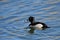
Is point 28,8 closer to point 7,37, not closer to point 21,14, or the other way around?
point 21,14

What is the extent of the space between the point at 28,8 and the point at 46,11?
1.41 m

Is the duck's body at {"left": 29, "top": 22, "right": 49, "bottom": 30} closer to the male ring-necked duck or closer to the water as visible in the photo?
the male ring-necked duck

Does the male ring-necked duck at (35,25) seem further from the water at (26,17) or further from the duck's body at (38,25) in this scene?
the water at (26,17)

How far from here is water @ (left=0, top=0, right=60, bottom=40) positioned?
15859 millimetres

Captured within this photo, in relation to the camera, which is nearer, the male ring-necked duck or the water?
the water

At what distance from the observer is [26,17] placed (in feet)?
A: 62.7

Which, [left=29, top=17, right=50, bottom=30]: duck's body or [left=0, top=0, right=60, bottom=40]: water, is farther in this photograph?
[left=29, top=17, right=50, bottom=30]: duck's body

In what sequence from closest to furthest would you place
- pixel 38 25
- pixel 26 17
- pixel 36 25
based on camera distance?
pixel 38 25 → pixel 36 25 → pixel 26 17

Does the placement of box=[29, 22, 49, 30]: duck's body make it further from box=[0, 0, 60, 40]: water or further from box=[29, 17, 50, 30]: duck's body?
box=[0, 0, 60, 40]: water

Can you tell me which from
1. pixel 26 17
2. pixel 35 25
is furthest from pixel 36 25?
pixel 26 17

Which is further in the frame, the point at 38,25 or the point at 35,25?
the point at 35,25

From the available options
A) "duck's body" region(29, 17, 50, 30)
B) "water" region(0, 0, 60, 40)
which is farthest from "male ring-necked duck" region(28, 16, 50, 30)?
"water" region(0, 0, 60, 40)

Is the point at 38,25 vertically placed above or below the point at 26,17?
below

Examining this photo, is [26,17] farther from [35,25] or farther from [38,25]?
[38,25]
